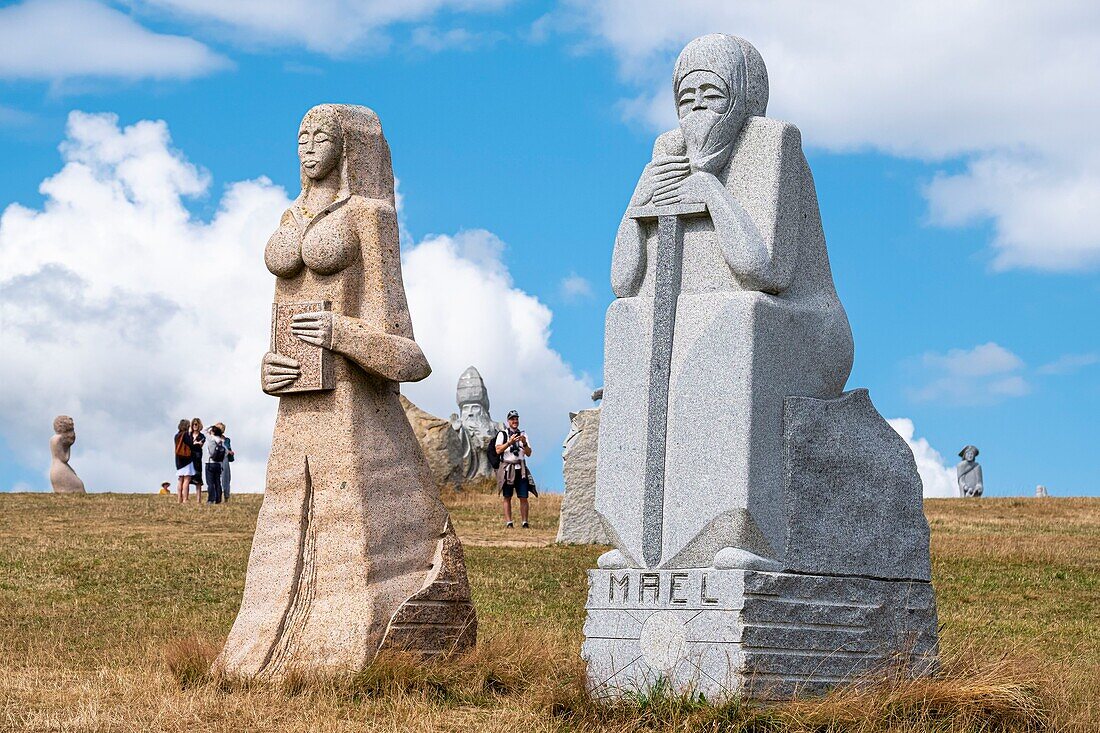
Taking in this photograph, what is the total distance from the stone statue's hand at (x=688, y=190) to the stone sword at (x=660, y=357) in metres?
0.04

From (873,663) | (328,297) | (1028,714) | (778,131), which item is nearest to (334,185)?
(328,297)

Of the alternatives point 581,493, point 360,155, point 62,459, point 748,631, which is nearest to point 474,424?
point 62,459

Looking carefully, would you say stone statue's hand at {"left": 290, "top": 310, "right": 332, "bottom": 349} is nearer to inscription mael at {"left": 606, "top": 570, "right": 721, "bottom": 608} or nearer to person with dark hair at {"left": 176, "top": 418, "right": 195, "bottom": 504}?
inscription mael at {"left": 606, "top": 570, "right": 721, "bottom": 608}

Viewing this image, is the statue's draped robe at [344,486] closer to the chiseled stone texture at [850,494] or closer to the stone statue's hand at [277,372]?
the stone statue's hand at [277,372]

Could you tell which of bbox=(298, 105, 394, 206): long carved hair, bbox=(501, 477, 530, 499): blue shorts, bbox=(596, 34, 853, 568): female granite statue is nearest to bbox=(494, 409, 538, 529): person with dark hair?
bbox=(501, 477, 530, 499): blue shorts

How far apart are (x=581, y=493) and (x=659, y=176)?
37.0 feet

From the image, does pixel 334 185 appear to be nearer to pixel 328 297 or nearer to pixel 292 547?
pixel 328 297

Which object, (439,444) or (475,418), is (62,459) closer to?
(439,444)

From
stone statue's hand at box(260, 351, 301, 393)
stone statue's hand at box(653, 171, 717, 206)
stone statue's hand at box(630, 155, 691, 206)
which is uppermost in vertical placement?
stone statue's hand at box(630, 155, 691, 206)

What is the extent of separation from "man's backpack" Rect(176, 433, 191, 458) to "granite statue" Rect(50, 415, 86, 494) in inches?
150

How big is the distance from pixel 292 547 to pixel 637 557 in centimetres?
264

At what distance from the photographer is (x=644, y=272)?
316 inches

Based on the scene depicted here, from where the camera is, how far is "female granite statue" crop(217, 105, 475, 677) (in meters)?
9.00

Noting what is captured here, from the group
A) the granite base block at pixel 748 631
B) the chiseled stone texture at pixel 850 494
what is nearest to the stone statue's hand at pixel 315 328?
the granite base block at pixel 748 631
